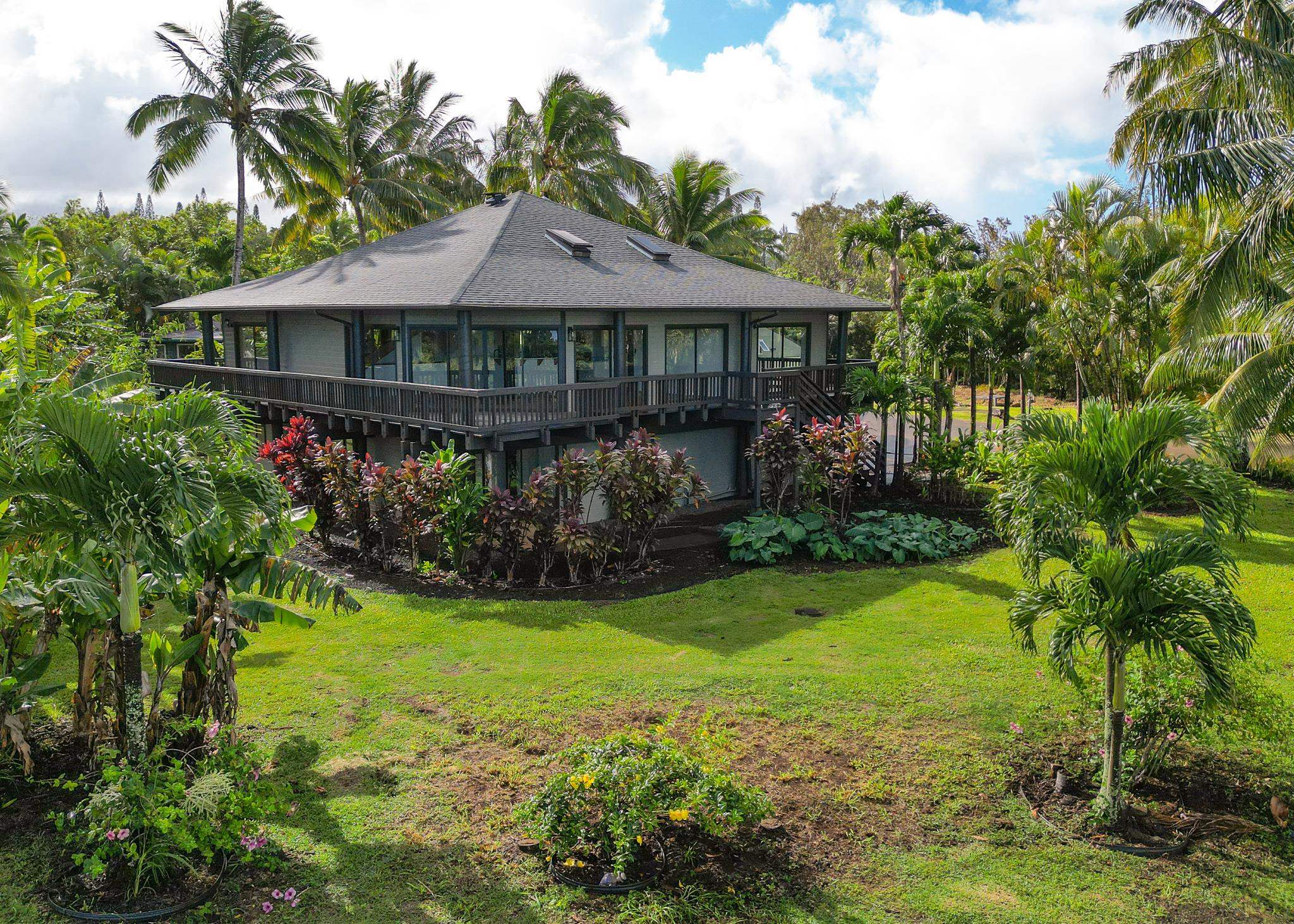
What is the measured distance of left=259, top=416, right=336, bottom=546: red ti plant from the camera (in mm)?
18281

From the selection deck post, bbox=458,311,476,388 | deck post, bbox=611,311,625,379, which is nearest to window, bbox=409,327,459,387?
deck post, bbox=458,311,476,388

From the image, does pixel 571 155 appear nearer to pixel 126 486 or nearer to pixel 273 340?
pixel 273 340

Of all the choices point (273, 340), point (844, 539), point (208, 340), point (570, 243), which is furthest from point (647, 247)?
point (208, 340)

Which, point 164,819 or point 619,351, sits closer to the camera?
point 164,819

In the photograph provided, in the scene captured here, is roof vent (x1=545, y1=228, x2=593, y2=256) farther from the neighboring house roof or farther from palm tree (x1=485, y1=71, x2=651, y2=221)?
palm tree (x1=485, y1=71, x2=651, y2=221)

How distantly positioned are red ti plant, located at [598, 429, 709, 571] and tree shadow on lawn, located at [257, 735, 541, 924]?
365 inches

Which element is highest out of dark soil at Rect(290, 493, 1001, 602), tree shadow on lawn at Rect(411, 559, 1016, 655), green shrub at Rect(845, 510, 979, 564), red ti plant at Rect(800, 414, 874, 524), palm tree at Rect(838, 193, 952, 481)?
palm tree at Rect(838, 193, 952, 481)

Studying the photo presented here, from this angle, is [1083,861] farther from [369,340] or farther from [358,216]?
[358,216]

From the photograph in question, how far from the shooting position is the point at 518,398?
18641 mm

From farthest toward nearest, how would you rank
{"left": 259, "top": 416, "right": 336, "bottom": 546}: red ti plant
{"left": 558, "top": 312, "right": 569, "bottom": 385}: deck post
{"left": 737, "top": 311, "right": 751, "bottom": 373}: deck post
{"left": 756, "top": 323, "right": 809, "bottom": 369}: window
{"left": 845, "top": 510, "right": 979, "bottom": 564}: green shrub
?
{"left": 756, "top": 323, "right": 809, "bottom": 369}: window
{"left": 737, "top": 311, "right": 751, "bottom": 373}: deck post
{"left": 558, "top": 312, "right": 569, "bottom": 385}: deck post
{"left": 845, "top": 510, "right": 979, "bottom": 564}: green shrub
{"left": 259, "top": 416, "right": 336, "bottom": 546}: red ti plant

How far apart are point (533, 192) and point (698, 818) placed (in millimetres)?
33792

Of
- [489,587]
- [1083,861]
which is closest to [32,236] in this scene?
[489,587]

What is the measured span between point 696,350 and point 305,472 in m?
10.5

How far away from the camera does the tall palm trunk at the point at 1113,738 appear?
8.18 meters
